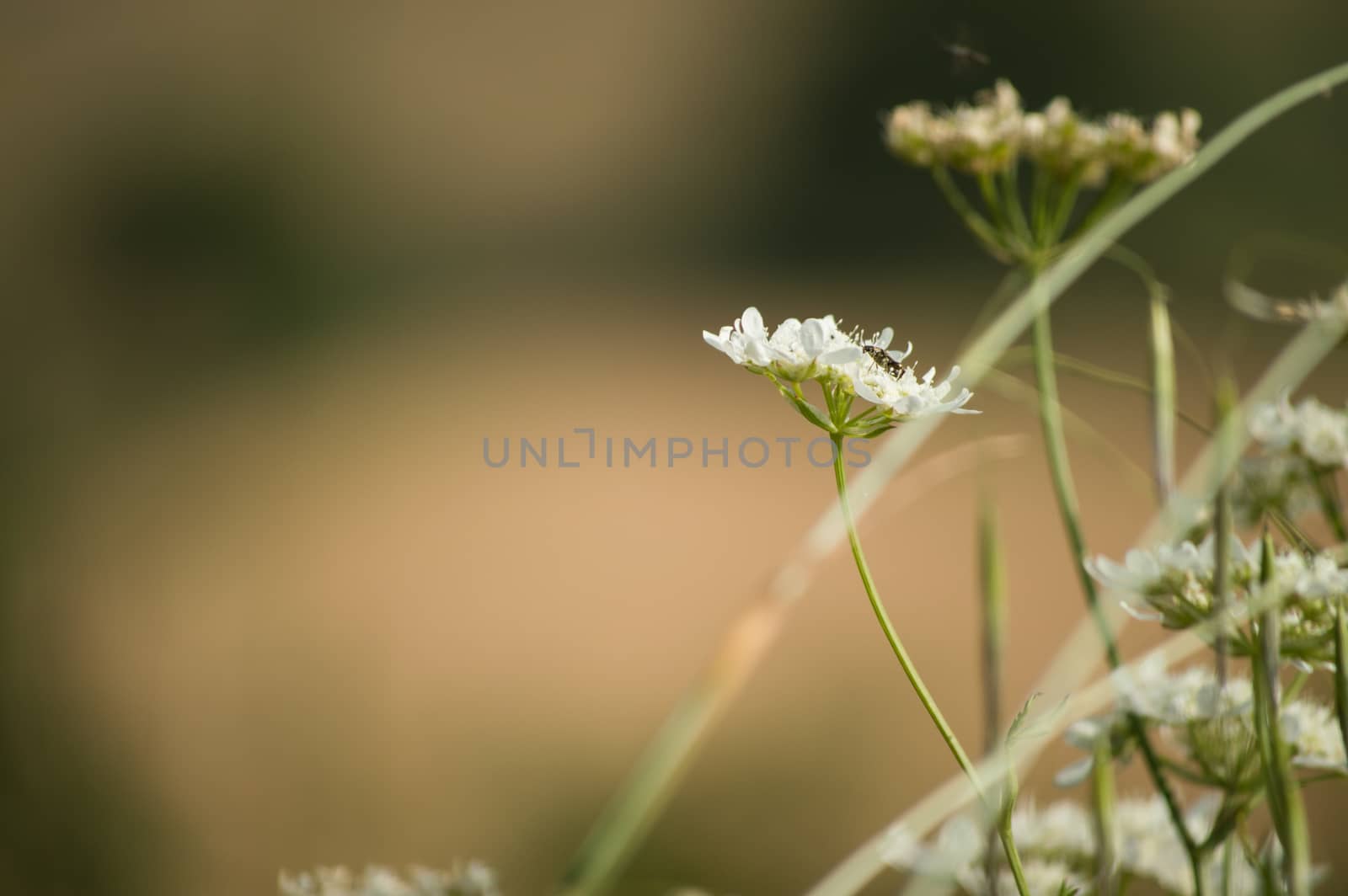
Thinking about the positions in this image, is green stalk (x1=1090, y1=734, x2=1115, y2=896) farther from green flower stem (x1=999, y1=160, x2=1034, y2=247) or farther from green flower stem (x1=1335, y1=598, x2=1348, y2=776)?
green flower stem (x1=999, y1=160, x2=1034, y2=247)

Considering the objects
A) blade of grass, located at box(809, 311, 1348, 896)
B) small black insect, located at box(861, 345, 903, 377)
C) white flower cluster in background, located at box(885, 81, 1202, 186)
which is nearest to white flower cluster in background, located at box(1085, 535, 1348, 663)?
blade of grass, located at box(809, 311, 1348, 896)

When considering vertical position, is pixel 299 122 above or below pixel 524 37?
below

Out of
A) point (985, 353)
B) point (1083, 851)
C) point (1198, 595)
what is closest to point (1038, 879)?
point (1083, 851)

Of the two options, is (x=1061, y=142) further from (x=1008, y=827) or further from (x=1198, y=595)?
(x=1008, y=827)

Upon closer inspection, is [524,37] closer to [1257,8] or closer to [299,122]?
[299,122]

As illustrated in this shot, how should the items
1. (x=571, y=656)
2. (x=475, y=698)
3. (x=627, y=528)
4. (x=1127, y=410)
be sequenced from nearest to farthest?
(x=475, y=698)
(x=571, y=656)
(x=627, y=528)
(x=1127, y=410)

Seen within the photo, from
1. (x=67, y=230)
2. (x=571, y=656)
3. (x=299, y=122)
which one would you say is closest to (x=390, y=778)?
(x=571, y=656)
